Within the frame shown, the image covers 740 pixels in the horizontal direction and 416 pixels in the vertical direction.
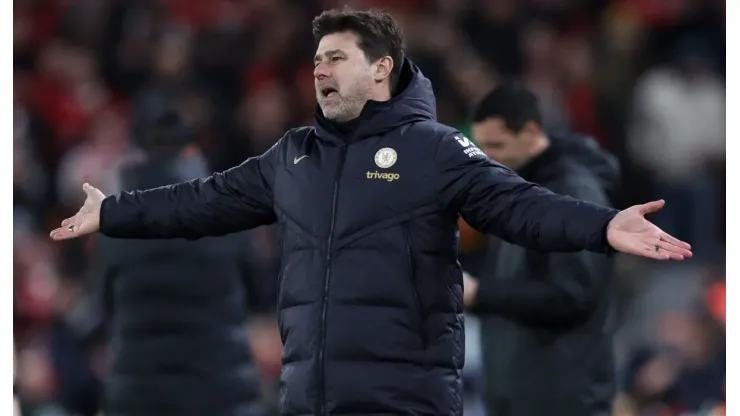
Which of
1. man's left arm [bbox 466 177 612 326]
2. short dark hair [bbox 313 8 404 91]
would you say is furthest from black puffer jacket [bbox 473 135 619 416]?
short dark hair [bbox 313 8 404 91]

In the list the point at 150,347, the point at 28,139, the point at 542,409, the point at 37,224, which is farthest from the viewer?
the point at 28,139

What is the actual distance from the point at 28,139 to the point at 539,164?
623 centimetres

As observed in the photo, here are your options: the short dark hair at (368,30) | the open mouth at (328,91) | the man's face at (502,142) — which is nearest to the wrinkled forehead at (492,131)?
the man's face at (502,142)

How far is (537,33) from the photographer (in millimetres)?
10430

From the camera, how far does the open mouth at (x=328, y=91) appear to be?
4.12m

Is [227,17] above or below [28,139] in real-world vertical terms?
above

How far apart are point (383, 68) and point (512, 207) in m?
0.62

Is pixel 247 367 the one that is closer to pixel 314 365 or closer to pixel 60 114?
pixel 314 365

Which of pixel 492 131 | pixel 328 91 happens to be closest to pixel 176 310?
pixel 492 131

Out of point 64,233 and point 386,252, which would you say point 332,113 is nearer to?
point 386,252

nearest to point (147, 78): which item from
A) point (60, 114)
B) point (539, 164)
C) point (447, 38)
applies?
point (60, 114)

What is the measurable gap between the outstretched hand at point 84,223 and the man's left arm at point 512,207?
1120mm

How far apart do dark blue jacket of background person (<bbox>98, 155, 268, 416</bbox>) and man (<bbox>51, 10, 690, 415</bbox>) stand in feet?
6.90

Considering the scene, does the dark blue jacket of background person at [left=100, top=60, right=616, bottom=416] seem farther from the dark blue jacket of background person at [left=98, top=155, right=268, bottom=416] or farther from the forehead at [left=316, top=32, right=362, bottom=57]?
the dark blue jacket of background person at [left=98, top=155, right=268, bottom=416]
